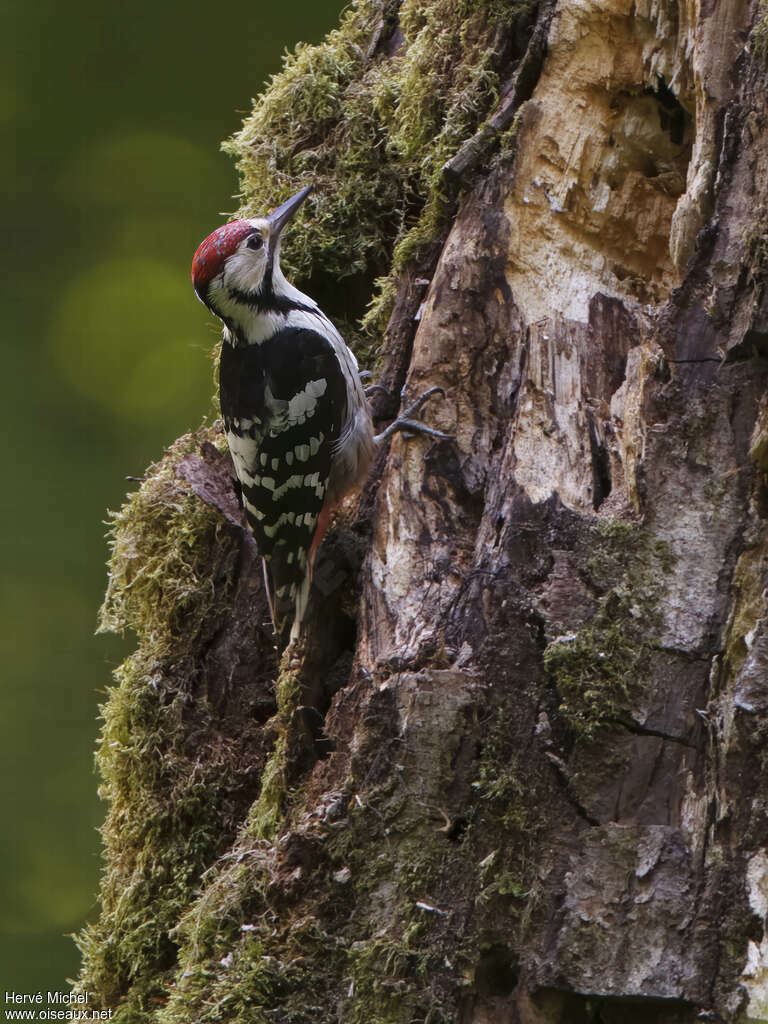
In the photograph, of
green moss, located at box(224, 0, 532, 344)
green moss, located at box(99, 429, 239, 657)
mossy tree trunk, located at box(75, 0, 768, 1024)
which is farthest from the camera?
green moss, located at box(99, 429, 239, 657)

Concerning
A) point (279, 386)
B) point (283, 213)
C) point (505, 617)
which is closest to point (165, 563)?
point (279, 386)

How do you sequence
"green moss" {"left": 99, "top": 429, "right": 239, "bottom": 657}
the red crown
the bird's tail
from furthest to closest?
the red crown → "green moss" {"left": 99, "top": 429, "right": 239, "bottom": 657} → the bird's tail

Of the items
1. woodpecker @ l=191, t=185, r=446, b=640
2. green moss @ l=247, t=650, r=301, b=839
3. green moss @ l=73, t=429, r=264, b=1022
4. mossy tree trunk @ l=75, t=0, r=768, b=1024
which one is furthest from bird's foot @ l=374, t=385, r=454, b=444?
green moss @ l=73, t=429, r=264, b=1022

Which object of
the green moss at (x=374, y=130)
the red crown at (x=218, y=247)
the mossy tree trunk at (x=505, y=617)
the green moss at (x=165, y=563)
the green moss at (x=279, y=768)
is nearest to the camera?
the mossy tree trunk at (x=505, y=617)

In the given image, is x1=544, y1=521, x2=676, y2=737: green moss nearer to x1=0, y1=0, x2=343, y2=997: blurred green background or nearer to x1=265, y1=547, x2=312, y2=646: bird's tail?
x1=265, y1=547, x2=312, y2=646: bird's tail

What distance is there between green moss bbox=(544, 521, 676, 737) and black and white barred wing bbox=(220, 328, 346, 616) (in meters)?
0.88

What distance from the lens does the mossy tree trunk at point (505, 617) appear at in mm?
1613

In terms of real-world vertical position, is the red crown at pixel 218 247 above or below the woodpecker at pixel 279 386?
above

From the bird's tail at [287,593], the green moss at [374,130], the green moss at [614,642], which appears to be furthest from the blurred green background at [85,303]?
the green moss at [614,642]

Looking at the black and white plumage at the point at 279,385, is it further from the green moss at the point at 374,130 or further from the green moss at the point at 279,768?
the green moss at the point at 279,768

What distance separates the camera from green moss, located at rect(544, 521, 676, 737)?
1694 mm

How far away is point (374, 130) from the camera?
2857 mm

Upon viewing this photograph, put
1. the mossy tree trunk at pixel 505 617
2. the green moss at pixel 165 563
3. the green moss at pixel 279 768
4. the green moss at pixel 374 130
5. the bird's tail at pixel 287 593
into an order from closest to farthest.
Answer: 1. the mossy tree trunk at pixel 505 617
2. the green moss at pixel 279 768
3. the bird's tail at pixel 287 593
4. the green moss at pixel 374 130
5. the green moss at pixel 165 563

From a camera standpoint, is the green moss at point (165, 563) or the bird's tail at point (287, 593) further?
the green moss at point (165, 563)
